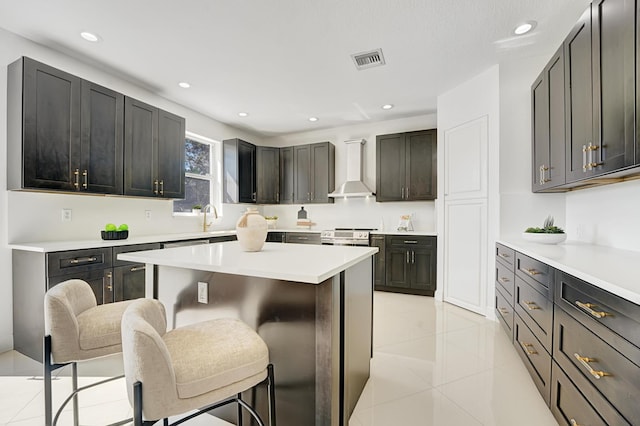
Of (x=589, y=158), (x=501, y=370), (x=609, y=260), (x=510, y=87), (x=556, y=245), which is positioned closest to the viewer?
(x=609, y=260)

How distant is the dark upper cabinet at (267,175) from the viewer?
18.0 feet

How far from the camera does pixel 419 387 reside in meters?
1.97

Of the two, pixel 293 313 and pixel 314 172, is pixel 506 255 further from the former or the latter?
pixel 314 172

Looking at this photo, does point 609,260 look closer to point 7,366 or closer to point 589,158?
point 589,158

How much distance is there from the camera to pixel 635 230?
196 cm

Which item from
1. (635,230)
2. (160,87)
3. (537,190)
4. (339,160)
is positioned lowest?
(635,230)

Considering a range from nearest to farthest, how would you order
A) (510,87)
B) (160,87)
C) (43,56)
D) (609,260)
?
(609,260) → (43,56) → (510,87) → (160,87)

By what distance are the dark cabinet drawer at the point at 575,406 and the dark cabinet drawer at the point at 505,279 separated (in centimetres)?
98

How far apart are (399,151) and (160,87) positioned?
11.4ft

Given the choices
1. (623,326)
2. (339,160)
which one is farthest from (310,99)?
(623,326)

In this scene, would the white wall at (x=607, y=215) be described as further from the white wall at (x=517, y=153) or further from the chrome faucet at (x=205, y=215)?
the chrome faucet at (x=205, y=215)

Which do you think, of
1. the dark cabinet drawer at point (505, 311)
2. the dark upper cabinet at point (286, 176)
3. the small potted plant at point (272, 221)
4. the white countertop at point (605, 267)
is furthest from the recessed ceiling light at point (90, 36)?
the dark cabinet drawer at point (505, 311)

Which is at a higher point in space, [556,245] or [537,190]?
[537,190]

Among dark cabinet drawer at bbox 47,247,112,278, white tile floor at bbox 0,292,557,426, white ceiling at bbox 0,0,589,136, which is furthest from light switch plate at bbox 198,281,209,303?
white ceiling at bbox 0,0,589,136
